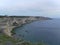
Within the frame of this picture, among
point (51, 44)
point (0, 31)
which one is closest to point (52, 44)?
point (51, 44)

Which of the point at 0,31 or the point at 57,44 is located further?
the point at 0,31

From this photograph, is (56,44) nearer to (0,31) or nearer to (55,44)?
(55,44)

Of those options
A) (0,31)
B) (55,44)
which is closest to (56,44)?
(55,44)

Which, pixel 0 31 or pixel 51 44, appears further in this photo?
pixel 0 31

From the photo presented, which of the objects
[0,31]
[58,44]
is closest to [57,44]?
[58,44]

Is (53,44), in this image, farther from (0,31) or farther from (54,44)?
(0,31)

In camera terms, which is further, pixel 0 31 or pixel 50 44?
pixel 0 31

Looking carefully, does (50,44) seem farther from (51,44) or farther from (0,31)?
(0,31)
